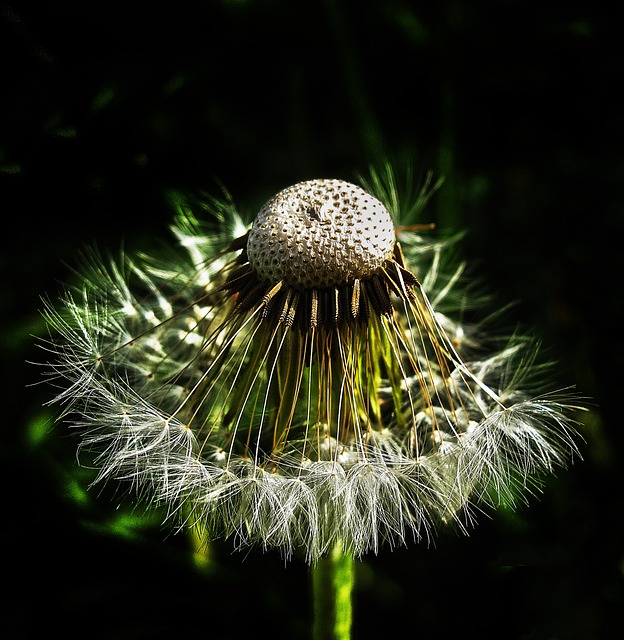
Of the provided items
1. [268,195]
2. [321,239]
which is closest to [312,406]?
[321,239]

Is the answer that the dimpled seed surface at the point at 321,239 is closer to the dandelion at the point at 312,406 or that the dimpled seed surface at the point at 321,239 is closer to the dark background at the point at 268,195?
the dandelion at the point at 312,406

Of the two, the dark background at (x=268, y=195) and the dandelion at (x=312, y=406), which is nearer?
the dandelion at (x=312, y=406)

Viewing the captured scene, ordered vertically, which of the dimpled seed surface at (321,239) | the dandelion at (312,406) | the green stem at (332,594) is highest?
the dimpled seed surface at (321,239)

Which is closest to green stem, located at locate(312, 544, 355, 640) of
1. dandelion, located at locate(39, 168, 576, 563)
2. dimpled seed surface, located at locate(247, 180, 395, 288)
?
dandelion, located at locate(39, 168, 576, 563)

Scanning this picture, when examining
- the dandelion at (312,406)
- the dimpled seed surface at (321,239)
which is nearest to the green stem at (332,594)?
the dandelion at (312,406)

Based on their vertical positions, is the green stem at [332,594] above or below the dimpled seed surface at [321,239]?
below

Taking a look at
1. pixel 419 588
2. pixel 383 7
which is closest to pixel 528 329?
pixel 419 588

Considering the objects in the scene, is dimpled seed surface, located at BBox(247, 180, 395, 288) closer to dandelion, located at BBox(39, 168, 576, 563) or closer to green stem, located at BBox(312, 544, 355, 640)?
dandelion, located at BBox(39, 168, 576, 563)

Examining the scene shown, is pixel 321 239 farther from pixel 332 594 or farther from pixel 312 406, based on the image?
pixel 332 594
